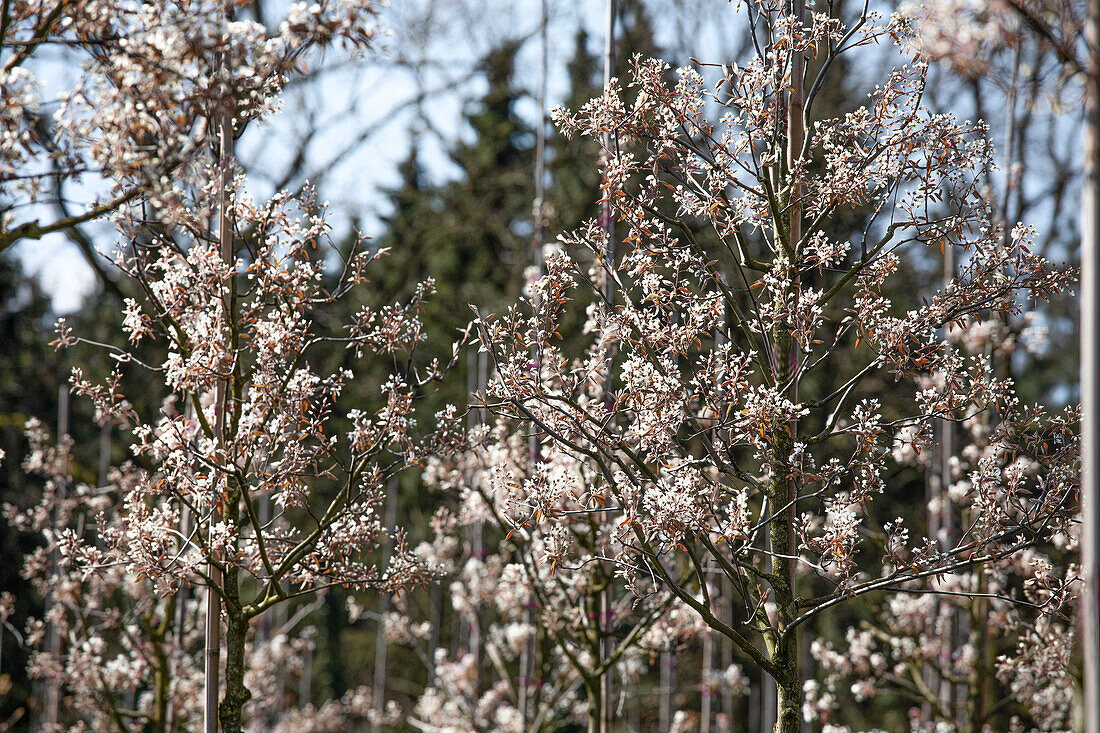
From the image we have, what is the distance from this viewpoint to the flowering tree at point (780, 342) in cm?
338

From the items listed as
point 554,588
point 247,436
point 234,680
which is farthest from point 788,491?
point 554,588

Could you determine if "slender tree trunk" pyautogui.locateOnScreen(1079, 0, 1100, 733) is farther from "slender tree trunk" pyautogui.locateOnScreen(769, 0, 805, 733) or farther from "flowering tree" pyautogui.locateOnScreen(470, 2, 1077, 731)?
"slender tree trunk" pyautogui.locateOnScreen(769, 0, 805, 733)

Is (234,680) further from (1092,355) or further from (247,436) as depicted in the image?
(1092,355)

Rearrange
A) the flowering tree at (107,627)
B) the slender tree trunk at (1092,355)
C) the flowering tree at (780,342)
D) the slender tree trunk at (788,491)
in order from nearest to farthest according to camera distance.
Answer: the slender tree trunk at (1092,355) < the flowering tree at (780,342) < the slender tree trunk at (788,491) < the flowering tree at (107,627)

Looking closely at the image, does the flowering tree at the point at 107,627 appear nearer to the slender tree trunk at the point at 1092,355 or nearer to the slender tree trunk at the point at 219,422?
the slender tree trunk at the point at 219,422

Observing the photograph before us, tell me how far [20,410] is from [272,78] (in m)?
15.1

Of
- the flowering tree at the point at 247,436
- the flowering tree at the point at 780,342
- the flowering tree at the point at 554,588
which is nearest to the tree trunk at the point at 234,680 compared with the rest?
the flowering tree at the point at 247,436

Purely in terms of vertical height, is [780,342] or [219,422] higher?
[780,342]

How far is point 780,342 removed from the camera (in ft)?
12.5

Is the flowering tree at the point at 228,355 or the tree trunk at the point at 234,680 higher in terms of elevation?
the flowering tree at the point at 228,355

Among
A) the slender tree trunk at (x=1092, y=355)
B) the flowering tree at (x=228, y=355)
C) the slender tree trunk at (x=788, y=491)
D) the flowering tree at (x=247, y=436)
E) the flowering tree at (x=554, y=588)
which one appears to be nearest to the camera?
the slender tree trunk at (x=1092, y=355)

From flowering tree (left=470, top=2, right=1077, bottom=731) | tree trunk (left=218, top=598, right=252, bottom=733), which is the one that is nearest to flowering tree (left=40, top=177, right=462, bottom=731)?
tree trunk (left=218, top=598, right=252, bottom=733)

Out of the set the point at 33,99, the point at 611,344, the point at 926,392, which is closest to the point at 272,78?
the point at 33,99

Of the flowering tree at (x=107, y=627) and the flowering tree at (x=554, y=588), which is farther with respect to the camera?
the flowering tree at (x=107, y=627)
